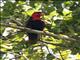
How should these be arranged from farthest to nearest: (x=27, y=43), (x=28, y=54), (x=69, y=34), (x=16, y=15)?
(x=28, y=54) → (x=27, y=43) → (x=16, y=15) → (x=69, y=34)

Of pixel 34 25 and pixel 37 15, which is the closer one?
pixel 37 15

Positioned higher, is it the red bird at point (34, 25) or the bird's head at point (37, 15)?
the bird's head at point (37, 15)

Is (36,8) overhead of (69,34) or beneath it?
overhead

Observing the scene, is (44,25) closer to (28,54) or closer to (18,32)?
(18,32)

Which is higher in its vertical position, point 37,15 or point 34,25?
point 37,15

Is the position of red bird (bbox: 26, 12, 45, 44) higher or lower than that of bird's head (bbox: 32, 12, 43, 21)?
lower

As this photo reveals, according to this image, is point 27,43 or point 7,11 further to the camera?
point 27,43

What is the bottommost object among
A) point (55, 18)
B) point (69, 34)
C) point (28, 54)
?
point (28, 54)

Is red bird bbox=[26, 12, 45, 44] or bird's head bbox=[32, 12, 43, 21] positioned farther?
red bird bbox=[26, 12, 45, 44]

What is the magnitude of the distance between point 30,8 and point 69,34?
0.63 meters

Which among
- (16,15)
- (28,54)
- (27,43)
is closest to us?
(16,15)

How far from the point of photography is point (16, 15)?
410 cm

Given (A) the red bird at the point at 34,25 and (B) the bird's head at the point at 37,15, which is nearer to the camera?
(B) the bird's head at the point at 37,15

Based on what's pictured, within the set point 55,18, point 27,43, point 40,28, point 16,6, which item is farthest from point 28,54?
point 55,18
